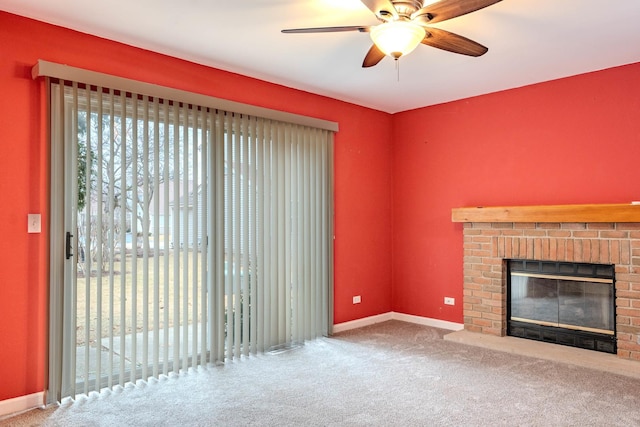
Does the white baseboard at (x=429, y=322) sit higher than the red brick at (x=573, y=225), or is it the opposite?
the red brick at (x=573, y=225)

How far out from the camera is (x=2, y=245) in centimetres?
278

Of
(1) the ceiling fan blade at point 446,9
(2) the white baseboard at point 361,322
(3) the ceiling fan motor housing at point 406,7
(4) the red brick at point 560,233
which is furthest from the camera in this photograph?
(2) the white baseboard at point 361,322

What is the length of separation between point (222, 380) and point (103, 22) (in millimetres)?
2526

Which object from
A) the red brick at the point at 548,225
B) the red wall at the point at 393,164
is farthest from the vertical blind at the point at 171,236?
the red brick at the point at 548,225

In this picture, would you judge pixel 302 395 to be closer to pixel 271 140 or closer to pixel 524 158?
pixel 271 140

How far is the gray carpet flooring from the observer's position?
2691 millimetres

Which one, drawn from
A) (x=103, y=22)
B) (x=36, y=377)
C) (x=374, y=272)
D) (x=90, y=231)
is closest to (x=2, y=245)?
(x=90, y=231)

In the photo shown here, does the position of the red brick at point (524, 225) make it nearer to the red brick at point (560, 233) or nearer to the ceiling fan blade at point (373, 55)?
the red brick at point (560, 233)

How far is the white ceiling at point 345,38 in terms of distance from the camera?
109 inches

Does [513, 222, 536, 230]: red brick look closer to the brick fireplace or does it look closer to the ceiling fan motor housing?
the brick fireplace

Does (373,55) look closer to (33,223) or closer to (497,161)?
(497,161)

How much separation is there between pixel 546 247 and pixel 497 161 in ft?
3.20

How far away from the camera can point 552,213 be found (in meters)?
3.99

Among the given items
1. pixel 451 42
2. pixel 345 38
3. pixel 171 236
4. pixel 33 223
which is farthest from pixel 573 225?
pixel 33 223
